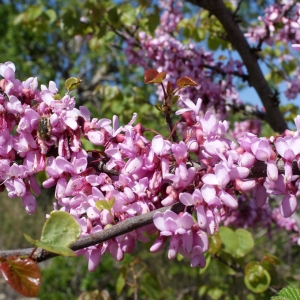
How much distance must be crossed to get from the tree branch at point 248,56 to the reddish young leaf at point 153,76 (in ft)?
3.79

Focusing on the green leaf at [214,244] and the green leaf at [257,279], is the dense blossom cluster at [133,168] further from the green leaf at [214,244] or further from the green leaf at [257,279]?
the green leaf at [257,279]

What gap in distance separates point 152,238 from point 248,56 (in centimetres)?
110

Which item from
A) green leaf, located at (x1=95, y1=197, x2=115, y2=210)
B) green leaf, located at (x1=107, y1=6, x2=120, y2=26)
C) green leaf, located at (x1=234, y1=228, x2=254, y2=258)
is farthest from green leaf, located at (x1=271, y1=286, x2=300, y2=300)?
green leaf, located at (x1=107, y1=6, x2=120, y2=26)

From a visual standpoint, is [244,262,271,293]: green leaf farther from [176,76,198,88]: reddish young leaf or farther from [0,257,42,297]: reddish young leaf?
[0,257,42,297]: reddish young leaf

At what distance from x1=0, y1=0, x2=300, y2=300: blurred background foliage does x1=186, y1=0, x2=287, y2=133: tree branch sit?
1.59 feet

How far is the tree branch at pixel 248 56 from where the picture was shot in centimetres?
191

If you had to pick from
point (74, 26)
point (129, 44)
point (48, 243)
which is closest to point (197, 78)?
point (129, 44)

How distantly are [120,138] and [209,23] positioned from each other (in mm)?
2122

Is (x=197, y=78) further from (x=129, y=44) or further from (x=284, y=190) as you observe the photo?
(x=284, y=190)

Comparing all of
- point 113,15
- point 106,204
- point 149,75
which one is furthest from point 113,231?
point 113,15

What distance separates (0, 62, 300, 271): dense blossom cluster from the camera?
77cm

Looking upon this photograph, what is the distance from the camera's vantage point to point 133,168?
0.82 meters

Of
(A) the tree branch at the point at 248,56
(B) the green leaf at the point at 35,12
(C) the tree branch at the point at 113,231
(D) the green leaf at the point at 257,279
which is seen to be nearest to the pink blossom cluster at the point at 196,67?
(A) the tree branch at the point at 248,56

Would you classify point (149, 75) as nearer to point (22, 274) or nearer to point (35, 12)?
point (22, 274)
